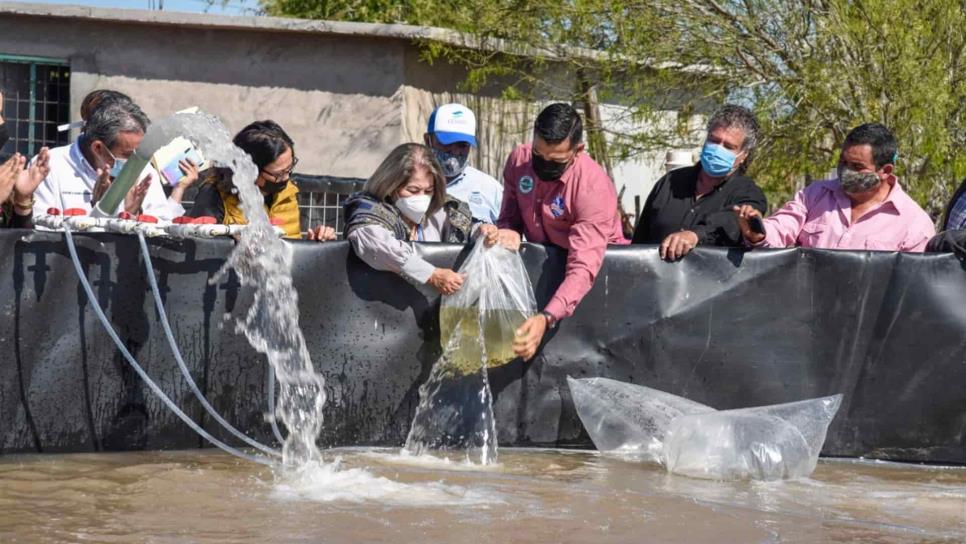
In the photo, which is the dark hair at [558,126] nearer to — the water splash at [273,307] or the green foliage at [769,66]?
the water splash at [273,307]

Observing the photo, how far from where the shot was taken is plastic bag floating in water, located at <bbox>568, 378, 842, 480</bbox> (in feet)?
21.4

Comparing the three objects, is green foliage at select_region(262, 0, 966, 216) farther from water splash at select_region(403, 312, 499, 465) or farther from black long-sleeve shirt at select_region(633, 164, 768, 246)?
water splash at select_region(403, 312, 499, 465)

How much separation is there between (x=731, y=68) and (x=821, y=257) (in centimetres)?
520

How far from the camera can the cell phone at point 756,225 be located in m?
7.03

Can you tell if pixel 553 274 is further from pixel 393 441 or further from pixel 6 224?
pixel 6 224

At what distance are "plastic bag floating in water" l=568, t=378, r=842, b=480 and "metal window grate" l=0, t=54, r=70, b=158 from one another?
8.58 m

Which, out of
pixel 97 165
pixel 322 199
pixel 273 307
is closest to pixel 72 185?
pixel 97 165

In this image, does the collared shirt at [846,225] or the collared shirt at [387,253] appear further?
the collared shirt at [846,225]

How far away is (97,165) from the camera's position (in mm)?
6938

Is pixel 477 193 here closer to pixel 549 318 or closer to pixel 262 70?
pixel 549 318

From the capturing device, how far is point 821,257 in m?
7.12

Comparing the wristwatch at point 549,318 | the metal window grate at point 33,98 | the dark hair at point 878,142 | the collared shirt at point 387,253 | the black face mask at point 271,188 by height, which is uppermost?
the metal window grate at point 33,98

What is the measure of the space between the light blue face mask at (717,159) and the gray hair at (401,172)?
133cm

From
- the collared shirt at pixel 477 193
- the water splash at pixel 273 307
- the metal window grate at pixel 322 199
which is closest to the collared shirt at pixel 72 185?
the water splash at pixel 273 307
